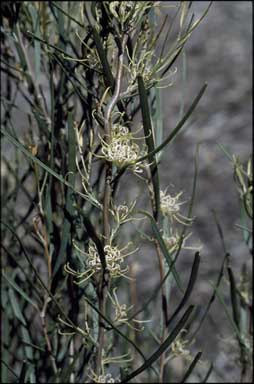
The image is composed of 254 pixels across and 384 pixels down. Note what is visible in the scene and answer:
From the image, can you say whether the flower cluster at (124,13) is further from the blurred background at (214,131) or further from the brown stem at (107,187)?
the blurred background at (214,131)

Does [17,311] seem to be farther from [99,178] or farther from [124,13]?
[124,13]

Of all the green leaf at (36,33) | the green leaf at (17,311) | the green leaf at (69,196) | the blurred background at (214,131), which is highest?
the blurred background at (214,131)

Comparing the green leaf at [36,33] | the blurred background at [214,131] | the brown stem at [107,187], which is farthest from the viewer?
the blurred background at [214,131]

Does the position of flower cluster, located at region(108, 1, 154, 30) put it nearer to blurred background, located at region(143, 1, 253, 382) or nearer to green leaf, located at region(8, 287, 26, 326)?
green leaf, located at region(8, 287, 26, 326)

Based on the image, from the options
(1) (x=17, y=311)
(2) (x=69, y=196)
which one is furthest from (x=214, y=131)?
(2) (x=69, y=196)

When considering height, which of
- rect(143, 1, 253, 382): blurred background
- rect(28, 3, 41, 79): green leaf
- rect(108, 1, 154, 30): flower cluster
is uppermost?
rect(143, 1, 253, 382): blurred background

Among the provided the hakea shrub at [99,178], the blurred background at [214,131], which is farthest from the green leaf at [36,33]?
the blurred background at [214,131]

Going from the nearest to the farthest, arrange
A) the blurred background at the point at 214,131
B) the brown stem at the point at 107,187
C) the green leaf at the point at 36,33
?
1. the brown stem at the point at 107,187
2. the green leaf at the point at 36,33
3. the blurred background at the point at 214,131

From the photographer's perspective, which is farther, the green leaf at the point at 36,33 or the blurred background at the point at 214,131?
the blurred background at the point at 214,131

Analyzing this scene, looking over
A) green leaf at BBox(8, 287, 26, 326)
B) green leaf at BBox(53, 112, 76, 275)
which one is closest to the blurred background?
green leaf at BBox(8, 287, 26, 326)

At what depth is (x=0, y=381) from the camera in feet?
2.01

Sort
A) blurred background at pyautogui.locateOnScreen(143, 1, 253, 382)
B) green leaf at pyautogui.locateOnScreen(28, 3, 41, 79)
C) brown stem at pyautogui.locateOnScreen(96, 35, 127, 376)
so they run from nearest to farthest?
brown stem at pyautogui.locateOnScreen(96, 35, 127, 376) < green leaf at pyautogui.locateOnScreen(28, 3, 41, 79) < blurred background at pyautogui.locateOnScreen(143, 1, 253, 382)

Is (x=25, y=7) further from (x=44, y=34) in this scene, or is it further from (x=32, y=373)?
(x=32, y=373)

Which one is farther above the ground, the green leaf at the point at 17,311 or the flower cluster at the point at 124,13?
the flower cluster at the point at 124,13
